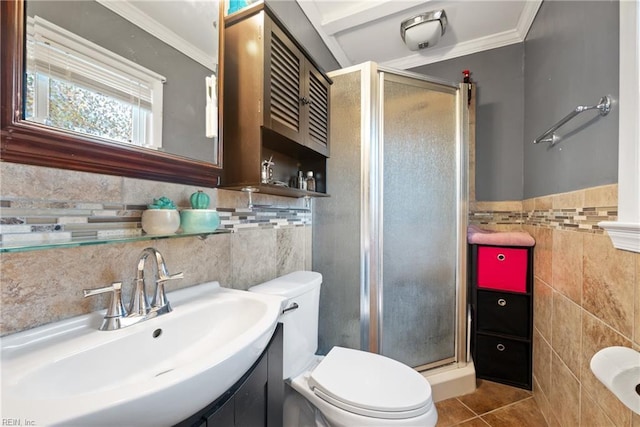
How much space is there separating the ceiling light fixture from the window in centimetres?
186

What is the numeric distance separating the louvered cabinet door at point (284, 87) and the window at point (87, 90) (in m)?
0.42

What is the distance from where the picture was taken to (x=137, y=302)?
29.8 inches

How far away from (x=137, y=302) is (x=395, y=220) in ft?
4.39

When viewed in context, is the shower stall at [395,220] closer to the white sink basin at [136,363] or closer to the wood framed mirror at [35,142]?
the white sink basin at [136,363]

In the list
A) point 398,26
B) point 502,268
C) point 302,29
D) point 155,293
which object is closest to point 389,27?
point 398,26

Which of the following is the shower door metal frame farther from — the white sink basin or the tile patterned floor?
the white sink basin

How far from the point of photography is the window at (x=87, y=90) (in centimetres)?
63

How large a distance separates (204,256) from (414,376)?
38.6 inches

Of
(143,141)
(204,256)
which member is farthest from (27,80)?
(204,256)

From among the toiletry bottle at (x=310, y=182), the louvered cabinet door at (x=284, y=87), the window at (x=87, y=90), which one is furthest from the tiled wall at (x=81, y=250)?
the toiletry bottle at (x=310, y=182)

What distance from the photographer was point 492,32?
210cm

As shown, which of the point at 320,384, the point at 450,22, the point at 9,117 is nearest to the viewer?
the point at 9,117

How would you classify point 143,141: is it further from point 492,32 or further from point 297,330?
point 492,32

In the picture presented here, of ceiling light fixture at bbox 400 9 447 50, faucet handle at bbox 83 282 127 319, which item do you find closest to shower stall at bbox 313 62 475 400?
ceiling light fixture at bbox 400 9 447 50
